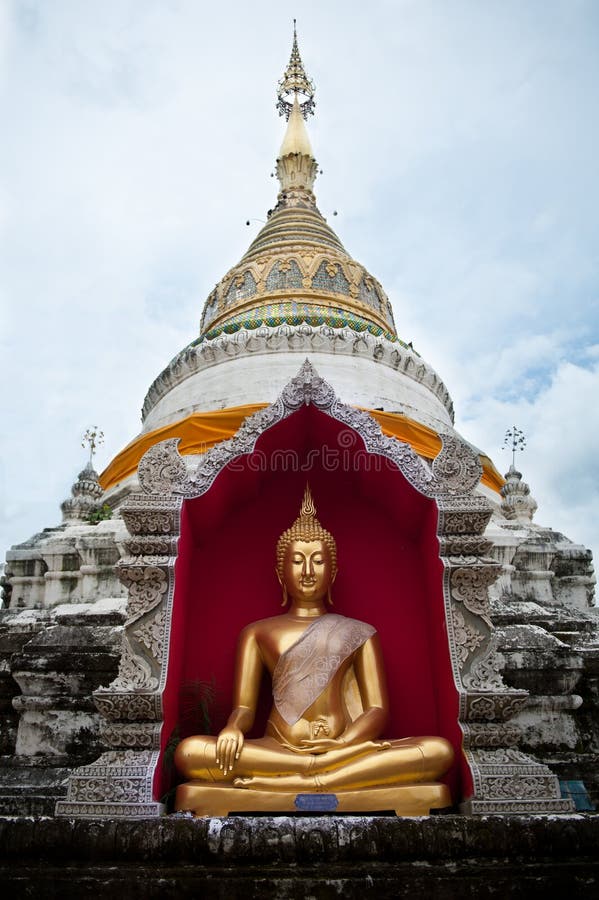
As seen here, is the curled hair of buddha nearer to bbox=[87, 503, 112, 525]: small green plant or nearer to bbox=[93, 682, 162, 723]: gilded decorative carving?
bbox=[93, 682, 162, 723]: gilded decorative carving

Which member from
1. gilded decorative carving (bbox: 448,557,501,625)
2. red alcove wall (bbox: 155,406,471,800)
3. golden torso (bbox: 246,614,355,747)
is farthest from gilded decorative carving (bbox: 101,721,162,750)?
gilded decorative carving (bbox: 448,557,501,625)

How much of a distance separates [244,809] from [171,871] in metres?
0.90

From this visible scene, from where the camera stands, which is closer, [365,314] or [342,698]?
[342,698]

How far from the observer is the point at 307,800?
3.92 metres

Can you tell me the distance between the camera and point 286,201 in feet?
59.7

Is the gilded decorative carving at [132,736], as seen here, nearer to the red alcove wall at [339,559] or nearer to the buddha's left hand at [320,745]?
the red alcove wall at [339,559]

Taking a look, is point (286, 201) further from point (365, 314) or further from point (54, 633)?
point (54, 633)

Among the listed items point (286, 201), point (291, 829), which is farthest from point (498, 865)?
point (286, 201)

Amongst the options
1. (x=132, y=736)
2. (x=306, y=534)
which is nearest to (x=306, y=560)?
(x=306, y=534)

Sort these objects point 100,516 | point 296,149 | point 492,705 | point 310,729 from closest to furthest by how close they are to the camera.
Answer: point 492,705, point 310,729, point 100,516, point 296,149

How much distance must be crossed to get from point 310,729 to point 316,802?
2.15 ft

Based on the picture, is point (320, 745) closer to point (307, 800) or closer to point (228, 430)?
point (307, 800)

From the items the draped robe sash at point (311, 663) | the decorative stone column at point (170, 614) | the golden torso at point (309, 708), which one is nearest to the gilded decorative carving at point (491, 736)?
the decorative stone column at point (170, 614)

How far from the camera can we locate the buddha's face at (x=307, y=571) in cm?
515
